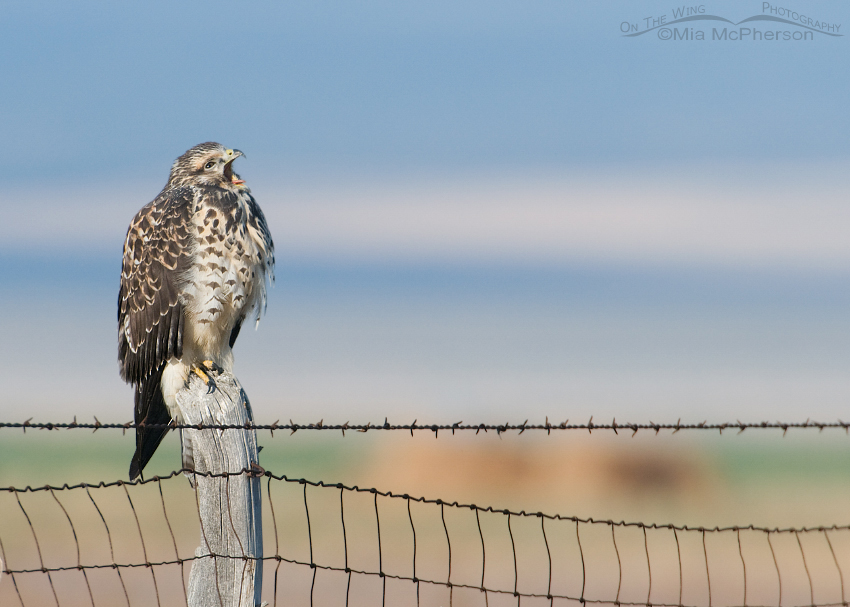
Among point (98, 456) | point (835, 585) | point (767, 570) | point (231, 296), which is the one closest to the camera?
point (231, 296)

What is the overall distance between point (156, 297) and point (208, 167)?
0.93m

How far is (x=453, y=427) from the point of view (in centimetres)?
311

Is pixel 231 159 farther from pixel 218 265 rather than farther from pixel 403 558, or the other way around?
pixel 403 558

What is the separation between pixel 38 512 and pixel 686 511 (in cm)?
2780

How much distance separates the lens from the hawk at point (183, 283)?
4.91 meters

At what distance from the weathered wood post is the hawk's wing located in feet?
6.04

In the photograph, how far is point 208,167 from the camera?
532 centimetres

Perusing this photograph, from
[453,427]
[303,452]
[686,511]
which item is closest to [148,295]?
[453,427]

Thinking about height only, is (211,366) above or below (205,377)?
above

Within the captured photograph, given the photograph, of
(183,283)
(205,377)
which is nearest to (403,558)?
(183,283)

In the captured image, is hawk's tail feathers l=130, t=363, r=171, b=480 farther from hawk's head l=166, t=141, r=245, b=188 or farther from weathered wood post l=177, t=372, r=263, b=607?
weathered wood post l=177, t=372, r=263, b=607

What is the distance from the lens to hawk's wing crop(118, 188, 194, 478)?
493cm

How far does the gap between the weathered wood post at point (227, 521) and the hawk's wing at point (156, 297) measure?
1.84 m

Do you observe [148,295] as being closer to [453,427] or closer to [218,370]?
[218,370]
